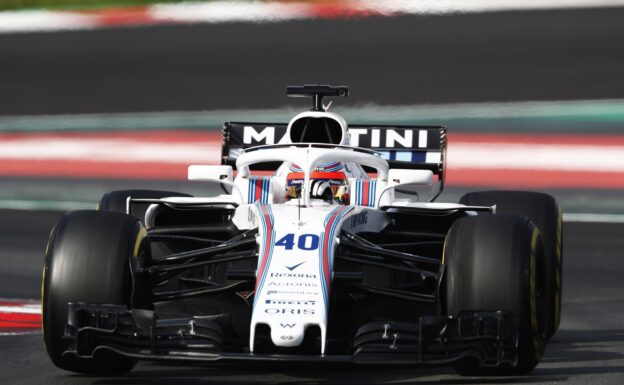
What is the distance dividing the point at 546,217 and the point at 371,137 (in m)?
2.04

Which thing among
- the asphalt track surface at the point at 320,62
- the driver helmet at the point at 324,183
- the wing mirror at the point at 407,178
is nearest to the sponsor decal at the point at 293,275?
the driver helmet at the point at 324,183

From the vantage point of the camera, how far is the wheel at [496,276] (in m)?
7.88

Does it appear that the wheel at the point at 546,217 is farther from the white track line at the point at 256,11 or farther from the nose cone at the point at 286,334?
the white track line at the point at 256,11

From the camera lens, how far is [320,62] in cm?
1898

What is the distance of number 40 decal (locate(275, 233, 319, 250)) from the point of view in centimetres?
826

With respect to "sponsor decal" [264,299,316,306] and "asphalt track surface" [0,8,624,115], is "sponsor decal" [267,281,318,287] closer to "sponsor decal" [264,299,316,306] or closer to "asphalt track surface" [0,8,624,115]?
"sponsor decal" [264,299,316,306]

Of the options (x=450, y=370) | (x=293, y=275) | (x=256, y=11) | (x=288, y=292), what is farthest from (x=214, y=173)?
(x=256, y=11)

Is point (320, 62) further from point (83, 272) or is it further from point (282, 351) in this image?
point (282, 351)

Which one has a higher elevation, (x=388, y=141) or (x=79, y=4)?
(x=79, y=4)

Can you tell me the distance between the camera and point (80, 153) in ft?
60.4

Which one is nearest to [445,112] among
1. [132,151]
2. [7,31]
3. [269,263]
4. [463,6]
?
[463,6]

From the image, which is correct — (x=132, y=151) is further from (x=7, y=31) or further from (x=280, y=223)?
(x=280, y=223)

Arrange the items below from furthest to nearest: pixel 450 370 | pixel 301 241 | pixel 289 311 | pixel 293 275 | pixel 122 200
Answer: pixel 122 200, pixel 450 370, pixel 301 241, pixel 293 275, pixel 289 311

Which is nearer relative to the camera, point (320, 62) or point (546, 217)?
point (546, 217)
